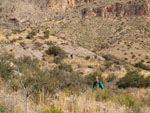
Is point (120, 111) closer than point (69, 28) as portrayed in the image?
Yes

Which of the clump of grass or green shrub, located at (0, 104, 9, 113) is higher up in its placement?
green shrub, located at (0, 104, 9, 113)

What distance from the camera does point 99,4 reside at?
56469 millimetres

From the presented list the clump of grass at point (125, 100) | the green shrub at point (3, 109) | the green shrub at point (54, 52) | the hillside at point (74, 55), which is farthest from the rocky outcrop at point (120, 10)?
the green shrub at point (3, 109)

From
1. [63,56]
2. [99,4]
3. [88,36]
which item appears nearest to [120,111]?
[63,56]

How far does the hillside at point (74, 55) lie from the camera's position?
4422 millimetres

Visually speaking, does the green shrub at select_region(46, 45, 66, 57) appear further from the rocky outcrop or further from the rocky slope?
the rocky outcrop

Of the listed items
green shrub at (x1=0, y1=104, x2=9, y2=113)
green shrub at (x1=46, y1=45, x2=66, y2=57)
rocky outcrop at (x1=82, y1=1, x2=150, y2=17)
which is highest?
rocky outcrop at (x1=82, y1=1, x2=150, y2=17)

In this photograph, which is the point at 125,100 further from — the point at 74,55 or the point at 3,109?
the point at 74,55

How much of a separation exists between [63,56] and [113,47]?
1867 cm

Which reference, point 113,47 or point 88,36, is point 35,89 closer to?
point 113,47

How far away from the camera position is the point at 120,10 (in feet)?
170

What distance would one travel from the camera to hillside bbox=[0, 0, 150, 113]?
4.42 meters

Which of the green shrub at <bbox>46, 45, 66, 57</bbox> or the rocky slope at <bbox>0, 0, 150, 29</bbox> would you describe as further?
the rocky slope at <bbox>0, 0, 150, 29</bbox>

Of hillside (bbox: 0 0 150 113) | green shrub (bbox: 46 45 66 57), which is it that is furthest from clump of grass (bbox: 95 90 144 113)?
green shrub (bbox: 46 45 66 57)
